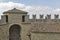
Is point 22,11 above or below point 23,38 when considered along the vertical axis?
above

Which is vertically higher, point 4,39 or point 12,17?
point 12,17

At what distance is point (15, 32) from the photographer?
2165 inches

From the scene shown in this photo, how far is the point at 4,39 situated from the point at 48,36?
18.0 m

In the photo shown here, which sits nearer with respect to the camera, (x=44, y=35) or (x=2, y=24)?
(x=44, y=35)

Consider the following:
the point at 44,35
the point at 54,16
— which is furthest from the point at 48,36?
the point at 54,16

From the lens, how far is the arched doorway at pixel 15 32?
54284mm

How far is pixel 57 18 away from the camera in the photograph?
172 ft

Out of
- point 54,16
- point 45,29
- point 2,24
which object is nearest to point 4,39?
point 2,24

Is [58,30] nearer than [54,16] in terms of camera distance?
Yes

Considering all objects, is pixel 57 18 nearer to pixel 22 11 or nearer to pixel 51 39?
pixel 22 11

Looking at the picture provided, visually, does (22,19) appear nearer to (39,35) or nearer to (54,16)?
(54,16)

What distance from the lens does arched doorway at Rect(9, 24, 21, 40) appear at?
2137 inches

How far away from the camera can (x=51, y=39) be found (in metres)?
35.7

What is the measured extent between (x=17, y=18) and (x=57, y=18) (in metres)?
6.29
